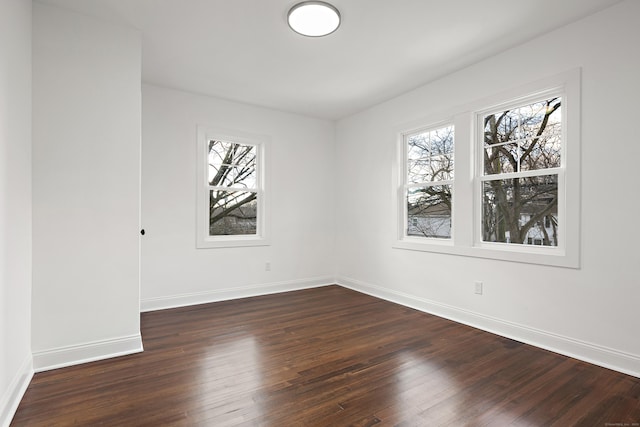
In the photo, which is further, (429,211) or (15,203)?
(429,211)

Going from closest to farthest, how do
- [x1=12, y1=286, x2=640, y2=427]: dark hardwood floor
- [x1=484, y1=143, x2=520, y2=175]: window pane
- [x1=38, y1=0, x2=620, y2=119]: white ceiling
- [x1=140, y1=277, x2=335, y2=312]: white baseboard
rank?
[x1=12, y1=286, x2=640, y2=427]: dark hardwood floor → [x1=38, y1=0, x2=620, y2=119]: white ceiling → [x1=484, y1=143, x2=520, y2=175]: window pane → [x1=140, y1=277, x2=335, y2=312]: white baseboard

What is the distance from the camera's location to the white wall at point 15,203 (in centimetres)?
183

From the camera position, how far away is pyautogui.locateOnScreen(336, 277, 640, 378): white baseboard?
7.95ft

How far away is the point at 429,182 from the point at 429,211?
36cm

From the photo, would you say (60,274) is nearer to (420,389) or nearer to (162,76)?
(162,76)

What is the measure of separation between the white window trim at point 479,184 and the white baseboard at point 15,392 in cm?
369

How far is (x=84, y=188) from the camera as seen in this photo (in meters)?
2.54

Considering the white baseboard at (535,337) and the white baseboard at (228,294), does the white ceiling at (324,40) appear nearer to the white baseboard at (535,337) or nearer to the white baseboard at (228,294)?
the white baseboard at (535,337)

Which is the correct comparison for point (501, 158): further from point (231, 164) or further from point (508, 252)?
point (231, 164)

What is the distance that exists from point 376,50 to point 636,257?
2.66 m

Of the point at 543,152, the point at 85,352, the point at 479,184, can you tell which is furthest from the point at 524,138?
the point at 85,352

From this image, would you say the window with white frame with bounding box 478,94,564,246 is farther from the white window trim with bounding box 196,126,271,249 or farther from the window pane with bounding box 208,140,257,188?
the window pane with bounding box 208,140,257,188

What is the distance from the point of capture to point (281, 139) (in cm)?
497

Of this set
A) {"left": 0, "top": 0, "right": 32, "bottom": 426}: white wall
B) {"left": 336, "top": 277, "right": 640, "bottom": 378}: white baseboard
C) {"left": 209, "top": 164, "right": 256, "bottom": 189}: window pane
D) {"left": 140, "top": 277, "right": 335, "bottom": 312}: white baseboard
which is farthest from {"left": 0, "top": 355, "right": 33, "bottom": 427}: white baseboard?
{"left": 336, "top": 277, "right": 640, "bottom": 378}: white baseboard
